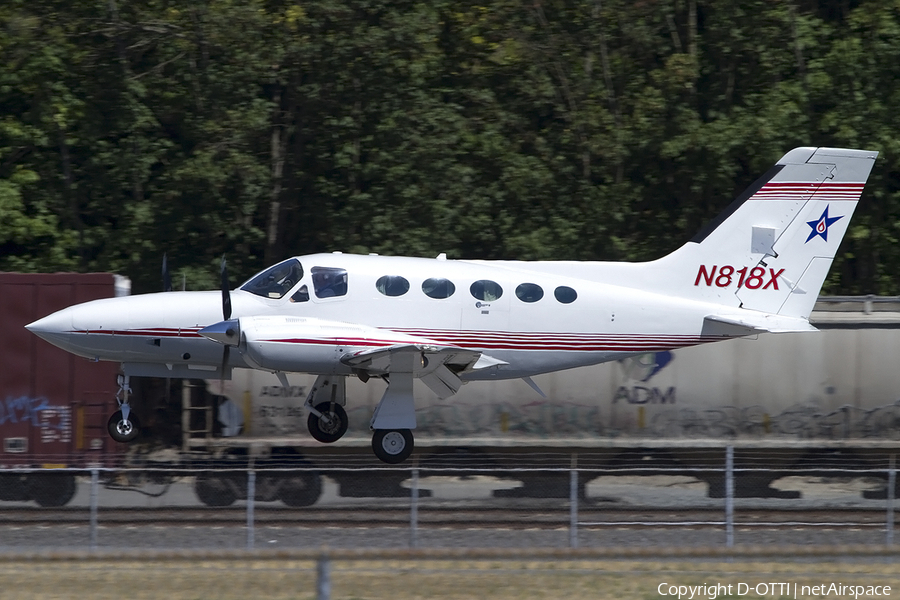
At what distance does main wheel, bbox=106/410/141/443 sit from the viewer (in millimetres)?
14328

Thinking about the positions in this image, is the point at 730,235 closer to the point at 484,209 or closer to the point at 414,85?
Answer: the point at 484,209

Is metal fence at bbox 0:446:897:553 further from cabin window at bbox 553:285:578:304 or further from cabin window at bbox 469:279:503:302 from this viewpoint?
cabin window at bbox 469:279:503:302

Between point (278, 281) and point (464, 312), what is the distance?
2.79 m

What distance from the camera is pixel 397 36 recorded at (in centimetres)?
2116

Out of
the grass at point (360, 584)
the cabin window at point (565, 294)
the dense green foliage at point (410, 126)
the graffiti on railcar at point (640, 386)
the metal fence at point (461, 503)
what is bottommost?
the metal fence at point (461, 503)

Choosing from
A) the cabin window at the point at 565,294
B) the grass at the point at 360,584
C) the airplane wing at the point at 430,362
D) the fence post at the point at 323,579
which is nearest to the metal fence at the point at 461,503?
the airplane wing at the point at 430,362

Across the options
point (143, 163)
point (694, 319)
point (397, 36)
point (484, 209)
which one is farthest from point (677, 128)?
point (143, 163)

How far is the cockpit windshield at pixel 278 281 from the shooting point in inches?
573

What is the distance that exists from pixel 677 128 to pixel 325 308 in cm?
1124

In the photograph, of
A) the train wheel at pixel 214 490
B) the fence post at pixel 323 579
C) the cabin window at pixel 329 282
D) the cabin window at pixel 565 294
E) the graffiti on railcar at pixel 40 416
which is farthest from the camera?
the cabin window at pixel 565 294

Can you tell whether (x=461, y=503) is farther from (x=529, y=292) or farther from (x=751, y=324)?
(x=751, y=324)

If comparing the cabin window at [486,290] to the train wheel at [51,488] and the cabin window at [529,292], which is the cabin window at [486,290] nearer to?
the cabin window at [529,292]

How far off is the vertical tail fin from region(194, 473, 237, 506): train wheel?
25.0 ft

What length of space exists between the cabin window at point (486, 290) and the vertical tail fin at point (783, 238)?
283 centimetres
